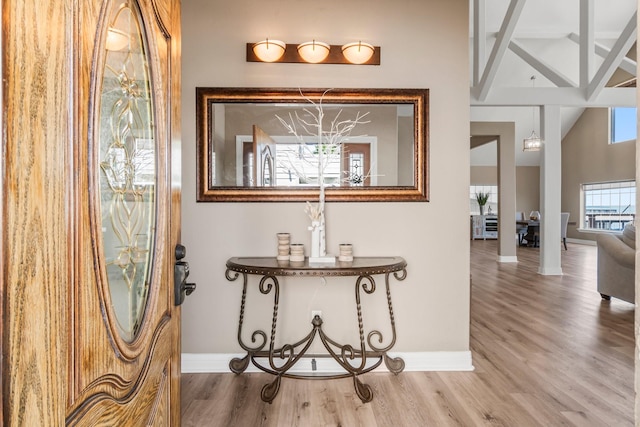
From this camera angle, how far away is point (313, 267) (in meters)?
2.24

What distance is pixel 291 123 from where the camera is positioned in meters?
2.66

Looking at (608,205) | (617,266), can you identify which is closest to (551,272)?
(617,266)

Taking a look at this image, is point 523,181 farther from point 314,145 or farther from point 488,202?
point 314,145

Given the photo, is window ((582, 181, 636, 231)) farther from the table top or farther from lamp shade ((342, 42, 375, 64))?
the table top

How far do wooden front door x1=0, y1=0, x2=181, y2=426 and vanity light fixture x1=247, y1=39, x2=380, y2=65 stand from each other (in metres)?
1.55

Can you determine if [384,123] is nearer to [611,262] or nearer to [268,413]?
[268,413]

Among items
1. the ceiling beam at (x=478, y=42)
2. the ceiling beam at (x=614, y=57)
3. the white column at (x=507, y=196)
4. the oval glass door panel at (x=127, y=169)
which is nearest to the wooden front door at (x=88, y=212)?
the oval glass door panel at (x=127, y=169)

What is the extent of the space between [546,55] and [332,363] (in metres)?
9.90

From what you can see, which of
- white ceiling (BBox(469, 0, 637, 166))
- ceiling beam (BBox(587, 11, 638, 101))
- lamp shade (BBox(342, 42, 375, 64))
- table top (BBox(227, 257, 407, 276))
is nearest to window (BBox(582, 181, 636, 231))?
white ceiling (BBox(469, 0, 637, 166))

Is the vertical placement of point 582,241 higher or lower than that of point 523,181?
lower

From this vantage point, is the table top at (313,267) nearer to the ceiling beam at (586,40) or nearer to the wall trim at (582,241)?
the ceiling beam at (586,40)

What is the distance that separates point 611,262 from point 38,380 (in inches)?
213

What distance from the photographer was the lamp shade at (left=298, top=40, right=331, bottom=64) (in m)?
2.56

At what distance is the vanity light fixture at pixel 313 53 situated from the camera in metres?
2.56
